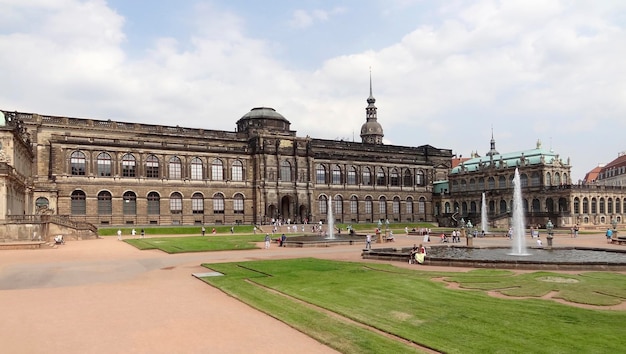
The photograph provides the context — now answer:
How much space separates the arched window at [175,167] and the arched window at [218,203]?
22.6 feet

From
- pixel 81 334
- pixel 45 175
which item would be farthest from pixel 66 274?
pixel 45 175

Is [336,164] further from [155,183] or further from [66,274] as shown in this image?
[66,274]

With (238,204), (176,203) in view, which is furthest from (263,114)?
(176,203)

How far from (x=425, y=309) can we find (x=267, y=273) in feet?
36.9

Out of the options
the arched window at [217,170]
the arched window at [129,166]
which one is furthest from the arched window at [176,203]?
the arched window at [129,166]

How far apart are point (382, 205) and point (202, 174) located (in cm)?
3797

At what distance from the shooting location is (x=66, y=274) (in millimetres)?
26484

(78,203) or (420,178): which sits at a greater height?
(420,178)

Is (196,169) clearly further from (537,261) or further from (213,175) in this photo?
(537,261)

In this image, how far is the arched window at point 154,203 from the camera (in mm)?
76688

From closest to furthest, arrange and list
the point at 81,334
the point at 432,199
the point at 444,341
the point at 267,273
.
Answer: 1. the point at 444,341
2. the point at 81,334
3. the point at 267,273
4. the point at 432,199

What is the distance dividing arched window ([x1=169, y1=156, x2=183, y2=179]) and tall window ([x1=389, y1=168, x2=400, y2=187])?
43.7 m

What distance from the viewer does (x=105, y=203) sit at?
73.3 metres

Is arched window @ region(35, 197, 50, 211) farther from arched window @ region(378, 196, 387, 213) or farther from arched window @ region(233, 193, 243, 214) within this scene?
arched window @ region(378, 196, 387, 213)
